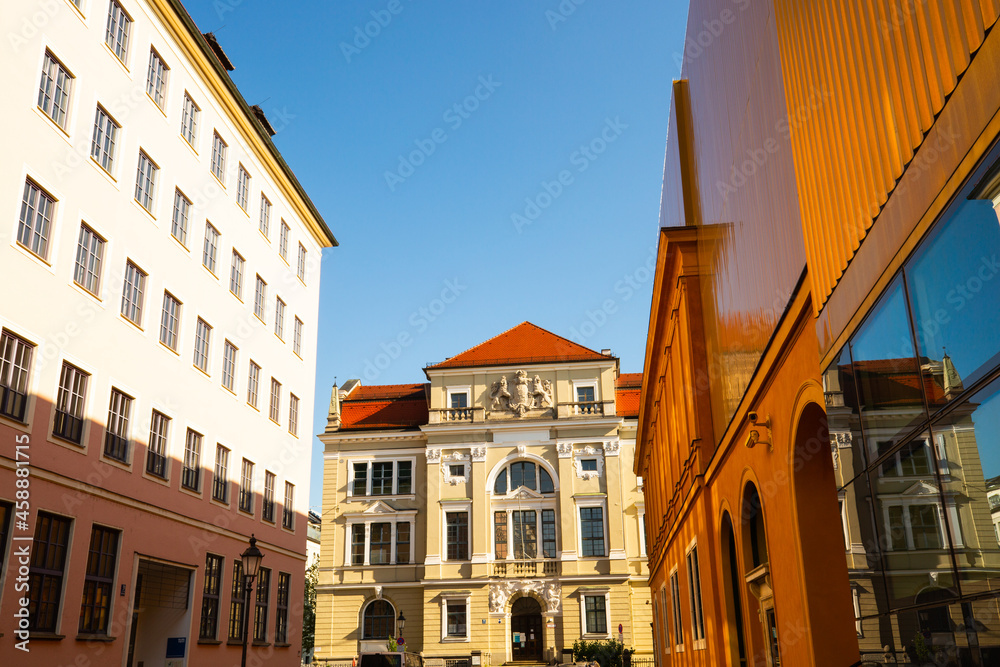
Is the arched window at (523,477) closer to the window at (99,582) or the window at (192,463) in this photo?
the window at (192,463)

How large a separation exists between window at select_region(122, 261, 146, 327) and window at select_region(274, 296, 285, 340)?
9.21m

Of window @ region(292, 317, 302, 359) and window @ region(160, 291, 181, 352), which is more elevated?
window @ region(292, 317, 302, 359)

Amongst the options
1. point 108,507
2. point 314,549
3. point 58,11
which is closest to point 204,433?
point 108,507

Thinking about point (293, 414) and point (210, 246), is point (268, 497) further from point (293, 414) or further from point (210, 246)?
point (210, 246)

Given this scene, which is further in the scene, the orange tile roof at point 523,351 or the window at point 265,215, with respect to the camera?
the orange tile roof at point 523,351

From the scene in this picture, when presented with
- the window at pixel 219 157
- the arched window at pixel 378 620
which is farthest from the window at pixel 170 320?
the arched window at pixel 378 620

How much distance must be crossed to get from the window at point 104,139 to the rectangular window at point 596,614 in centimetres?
3561

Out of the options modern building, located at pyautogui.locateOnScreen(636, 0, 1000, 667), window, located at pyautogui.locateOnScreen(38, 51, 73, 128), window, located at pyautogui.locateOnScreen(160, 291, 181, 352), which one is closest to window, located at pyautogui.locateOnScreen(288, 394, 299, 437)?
window, located at pyautogui.locateOnScreen(160, 291, 181, 352)

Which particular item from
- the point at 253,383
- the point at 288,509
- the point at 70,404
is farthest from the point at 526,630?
the point at 70,404

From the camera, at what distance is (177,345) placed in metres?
23.8

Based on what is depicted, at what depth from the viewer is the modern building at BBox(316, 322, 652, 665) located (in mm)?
46844

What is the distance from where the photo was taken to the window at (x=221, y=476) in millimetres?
25703

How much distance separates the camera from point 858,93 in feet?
21.3

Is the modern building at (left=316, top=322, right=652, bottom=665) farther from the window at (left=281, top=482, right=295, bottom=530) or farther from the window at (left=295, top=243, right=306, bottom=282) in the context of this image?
the window at (left=295, top=243, right=306, bottom=282)
